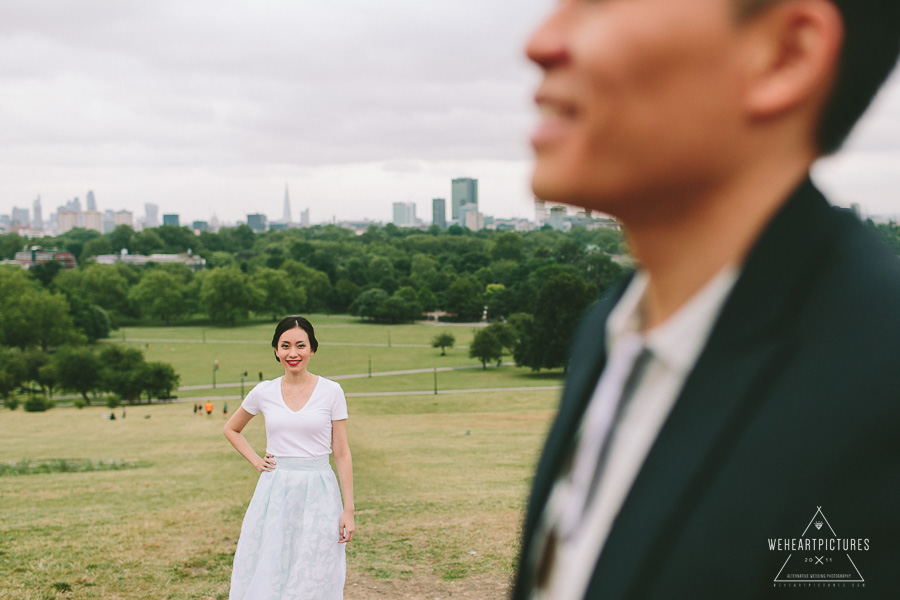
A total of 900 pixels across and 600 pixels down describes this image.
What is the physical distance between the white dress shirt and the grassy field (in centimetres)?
394

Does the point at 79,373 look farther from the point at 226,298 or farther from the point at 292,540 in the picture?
A: the point at 292,540

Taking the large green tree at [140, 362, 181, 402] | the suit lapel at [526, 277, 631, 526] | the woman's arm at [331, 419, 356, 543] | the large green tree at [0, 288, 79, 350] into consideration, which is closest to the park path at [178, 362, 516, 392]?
the large green tree at [140, 362, 181, 402]

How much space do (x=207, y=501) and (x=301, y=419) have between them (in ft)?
29.6

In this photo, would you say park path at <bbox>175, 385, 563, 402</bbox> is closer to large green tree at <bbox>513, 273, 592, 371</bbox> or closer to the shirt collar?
large green tree at <bbox>513, 273, 592, 371</bbox>

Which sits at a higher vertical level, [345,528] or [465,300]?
[345,528]

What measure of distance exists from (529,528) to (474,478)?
51.1ft

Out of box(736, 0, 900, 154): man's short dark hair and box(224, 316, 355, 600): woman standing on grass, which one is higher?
box(736, 0, 900, 154): man's short dark hair

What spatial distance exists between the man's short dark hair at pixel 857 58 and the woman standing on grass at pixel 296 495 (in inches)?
189

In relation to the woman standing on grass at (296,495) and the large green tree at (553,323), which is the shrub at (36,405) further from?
the woman standing on grass at (296,495)

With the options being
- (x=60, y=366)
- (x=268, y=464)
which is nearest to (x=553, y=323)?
(x=60, y=366)

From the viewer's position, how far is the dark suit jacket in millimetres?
729

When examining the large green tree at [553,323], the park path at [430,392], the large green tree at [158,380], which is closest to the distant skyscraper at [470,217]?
the large green tree at [553,323]

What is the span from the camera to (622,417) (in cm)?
100

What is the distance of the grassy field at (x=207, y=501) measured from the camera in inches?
326
